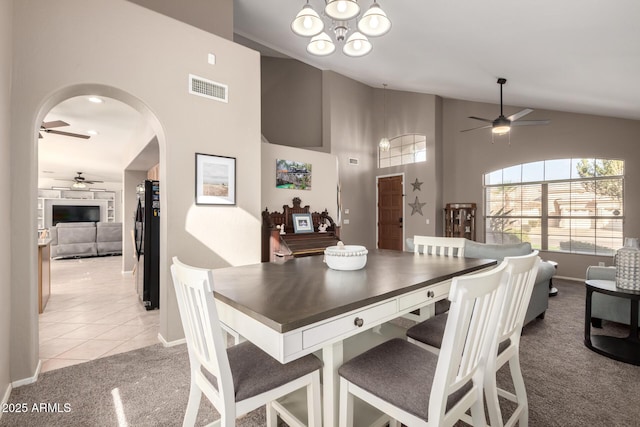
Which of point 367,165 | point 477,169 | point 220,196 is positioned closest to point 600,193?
point 477,169

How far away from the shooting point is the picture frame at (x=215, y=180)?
9.57 ft

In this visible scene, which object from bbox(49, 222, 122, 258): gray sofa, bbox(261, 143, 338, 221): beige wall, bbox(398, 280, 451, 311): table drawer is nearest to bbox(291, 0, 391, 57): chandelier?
bbox(398, 280, 451, 311): table drawer

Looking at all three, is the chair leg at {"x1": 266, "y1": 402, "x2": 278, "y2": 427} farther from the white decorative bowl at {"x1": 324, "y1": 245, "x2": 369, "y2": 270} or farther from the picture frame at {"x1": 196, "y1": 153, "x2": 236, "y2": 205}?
the picture frame at {"x1": 196, "y1": 153, "x2": 236, "y2": 205}

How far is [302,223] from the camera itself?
501 cm

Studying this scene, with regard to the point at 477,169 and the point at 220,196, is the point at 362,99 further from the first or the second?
the point at 220,196

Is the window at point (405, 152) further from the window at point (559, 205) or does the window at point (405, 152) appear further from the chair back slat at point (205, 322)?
the chair back slat at point (205, 322)

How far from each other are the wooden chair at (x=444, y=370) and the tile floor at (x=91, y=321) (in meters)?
2.37

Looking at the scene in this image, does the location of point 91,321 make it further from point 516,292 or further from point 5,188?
point 516,292

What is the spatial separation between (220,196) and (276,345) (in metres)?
2.35

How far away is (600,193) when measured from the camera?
17.2ft

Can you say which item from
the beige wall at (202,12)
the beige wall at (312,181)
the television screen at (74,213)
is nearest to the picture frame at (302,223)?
the beige wall at (312,181)

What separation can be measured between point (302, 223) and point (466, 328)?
13.4ft

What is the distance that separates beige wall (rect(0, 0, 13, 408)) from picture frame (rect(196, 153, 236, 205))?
1.28 meters

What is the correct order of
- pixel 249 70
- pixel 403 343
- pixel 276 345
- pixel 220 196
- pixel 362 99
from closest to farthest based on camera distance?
1. pixel 276 345
2. pixel 403 343
3. pixel 220 196
4. pixel 249 70
5. pixel 362 99
